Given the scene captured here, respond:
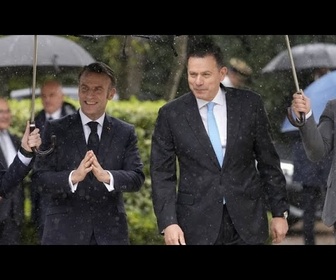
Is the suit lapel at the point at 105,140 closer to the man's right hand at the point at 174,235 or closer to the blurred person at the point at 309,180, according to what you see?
the man's right hand at the point at 174,235

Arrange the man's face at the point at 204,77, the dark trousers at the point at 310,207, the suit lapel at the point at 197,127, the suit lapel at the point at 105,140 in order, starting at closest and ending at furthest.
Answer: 1. the suit lapel at the point at 197,127
2. the man's face at the point at 204,77
3. the suit lapel at the point at 105,140
4. the dark trousers at the point at 310,207

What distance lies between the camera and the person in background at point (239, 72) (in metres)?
9.80

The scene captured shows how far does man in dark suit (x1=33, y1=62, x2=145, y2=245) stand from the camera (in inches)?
334

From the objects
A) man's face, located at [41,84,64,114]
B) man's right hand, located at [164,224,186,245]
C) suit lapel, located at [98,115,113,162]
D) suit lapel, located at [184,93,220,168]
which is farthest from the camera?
man's face, located at [41,84,64,114]

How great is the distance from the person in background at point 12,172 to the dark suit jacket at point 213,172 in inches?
32.4

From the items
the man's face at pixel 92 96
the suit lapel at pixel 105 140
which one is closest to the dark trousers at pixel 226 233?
the suit lapel at pixel 105 140

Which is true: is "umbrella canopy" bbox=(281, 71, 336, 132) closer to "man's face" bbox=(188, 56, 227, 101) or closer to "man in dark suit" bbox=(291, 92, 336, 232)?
"man in dark suit" bbox=(291, 92, 336, 232)

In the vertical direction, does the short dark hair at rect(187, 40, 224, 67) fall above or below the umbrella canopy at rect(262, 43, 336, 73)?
below

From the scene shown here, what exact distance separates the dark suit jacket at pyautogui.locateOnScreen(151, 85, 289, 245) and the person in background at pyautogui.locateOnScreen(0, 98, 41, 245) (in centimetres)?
82

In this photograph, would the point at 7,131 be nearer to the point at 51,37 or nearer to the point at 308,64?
the point at 51,37

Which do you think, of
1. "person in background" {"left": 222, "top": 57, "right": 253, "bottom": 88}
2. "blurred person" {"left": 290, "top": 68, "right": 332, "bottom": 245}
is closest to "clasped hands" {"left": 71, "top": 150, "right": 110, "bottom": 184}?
"person in background" {"left": 222, "top": 57, "right": 253, "bottom": 88}

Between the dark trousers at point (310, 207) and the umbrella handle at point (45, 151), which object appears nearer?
the umbrella handle at point (45, 151)

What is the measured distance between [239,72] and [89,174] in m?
1.96
